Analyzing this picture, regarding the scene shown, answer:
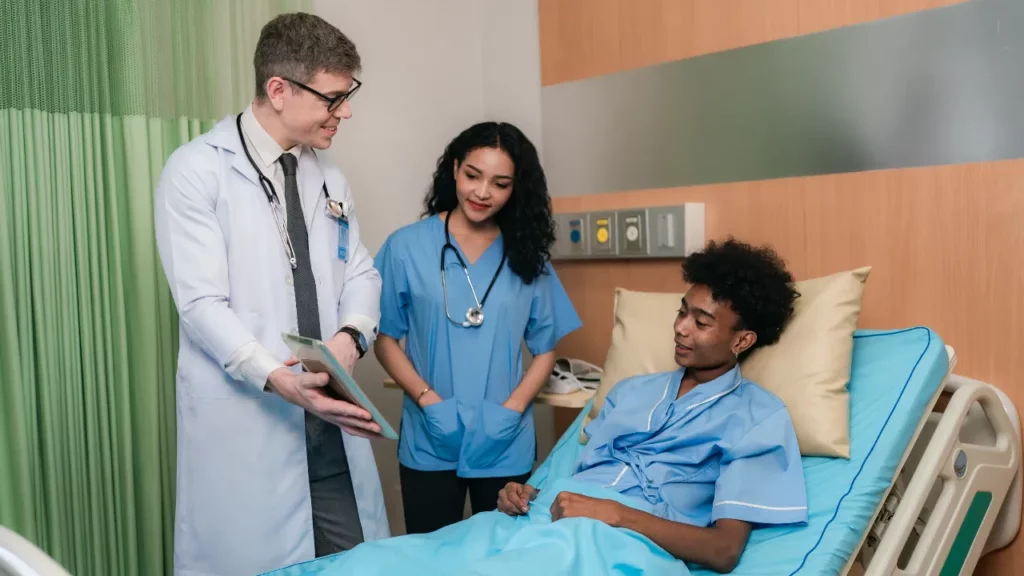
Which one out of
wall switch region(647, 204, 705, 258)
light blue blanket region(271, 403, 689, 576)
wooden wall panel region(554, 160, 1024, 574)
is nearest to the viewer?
light blue blanket region(271, 403, 689, 576)

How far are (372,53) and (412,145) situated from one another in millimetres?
349

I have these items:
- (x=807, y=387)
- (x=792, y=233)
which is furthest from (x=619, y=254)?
(x=807, y=387)

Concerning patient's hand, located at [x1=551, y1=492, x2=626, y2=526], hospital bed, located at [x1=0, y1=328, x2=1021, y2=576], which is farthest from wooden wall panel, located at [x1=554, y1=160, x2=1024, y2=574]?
patient's hand, located at [x1=551, y1=492, x2=626, y2=526]

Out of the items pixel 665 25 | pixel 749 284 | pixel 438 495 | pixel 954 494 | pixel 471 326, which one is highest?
pixel 665 25

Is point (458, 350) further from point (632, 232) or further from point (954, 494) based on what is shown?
point (954, 494)

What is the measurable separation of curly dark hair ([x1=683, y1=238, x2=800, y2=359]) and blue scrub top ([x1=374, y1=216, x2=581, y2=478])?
1.82ft

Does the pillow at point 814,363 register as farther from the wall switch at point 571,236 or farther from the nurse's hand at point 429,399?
the wall switch at point 571,236

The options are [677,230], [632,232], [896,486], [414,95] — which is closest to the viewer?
[896,486]

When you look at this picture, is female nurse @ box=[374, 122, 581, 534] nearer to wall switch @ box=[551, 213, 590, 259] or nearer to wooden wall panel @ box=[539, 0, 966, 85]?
wall switch @ box=[551, 213, 590, 259]

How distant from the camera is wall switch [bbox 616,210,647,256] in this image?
8.70 feet

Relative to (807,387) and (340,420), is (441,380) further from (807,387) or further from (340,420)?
(807,387)

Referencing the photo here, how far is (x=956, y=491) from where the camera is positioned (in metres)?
1.79

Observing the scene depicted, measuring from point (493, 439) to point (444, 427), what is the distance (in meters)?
0.13

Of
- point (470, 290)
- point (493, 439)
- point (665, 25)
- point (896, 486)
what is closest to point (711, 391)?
point (896, 486)
